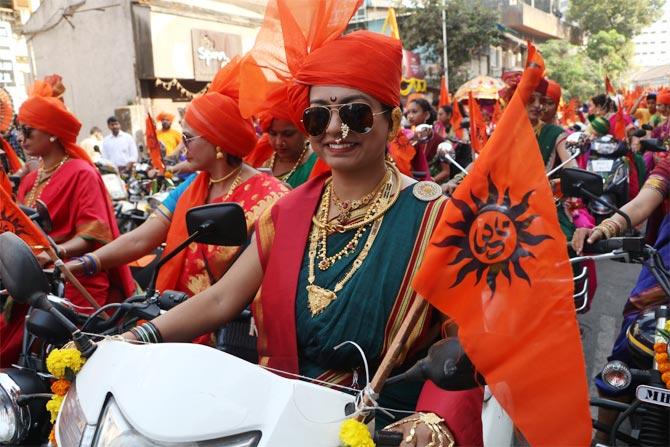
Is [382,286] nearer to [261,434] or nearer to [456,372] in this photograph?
[456,372]

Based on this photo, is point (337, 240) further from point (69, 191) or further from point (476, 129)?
point (476, 129)

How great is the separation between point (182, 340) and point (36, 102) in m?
2.80

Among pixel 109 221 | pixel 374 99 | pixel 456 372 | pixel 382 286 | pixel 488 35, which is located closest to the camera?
pixel 456 372

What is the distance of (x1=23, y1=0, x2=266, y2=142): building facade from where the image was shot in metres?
19.9

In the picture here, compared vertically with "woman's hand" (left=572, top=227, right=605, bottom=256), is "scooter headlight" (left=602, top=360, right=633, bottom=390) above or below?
below

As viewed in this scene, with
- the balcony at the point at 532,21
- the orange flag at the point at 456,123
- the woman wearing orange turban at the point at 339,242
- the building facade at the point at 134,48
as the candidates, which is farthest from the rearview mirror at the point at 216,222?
the balcony at the point at 532,21

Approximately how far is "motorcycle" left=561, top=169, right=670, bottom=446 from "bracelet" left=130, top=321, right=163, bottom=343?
1689 mm

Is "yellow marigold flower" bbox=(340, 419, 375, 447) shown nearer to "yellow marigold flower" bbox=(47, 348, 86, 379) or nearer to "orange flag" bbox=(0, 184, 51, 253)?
"yellow marigold flower" bbox=(47, 348, 86, 379)

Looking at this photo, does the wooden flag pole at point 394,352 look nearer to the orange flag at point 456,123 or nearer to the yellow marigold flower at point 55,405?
the yellow marigold flower at point 55,405

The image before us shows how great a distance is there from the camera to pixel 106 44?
68.1 feet

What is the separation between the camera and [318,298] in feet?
6.35

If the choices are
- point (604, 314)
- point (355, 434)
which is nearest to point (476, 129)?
point (604, 314)

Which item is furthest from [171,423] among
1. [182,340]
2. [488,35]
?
[488,35]

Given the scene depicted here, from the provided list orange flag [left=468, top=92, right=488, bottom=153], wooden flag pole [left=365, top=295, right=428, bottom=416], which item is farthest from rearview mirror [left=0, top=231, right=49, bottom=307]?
orange flag [left=468, top=92, right=488, bottom=153]
